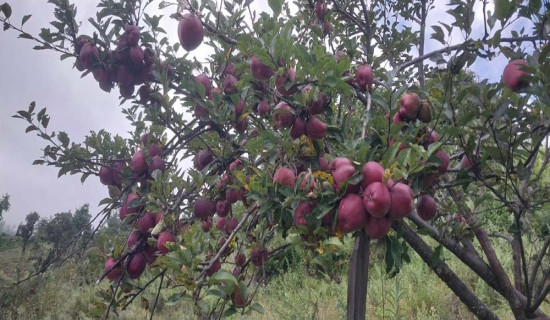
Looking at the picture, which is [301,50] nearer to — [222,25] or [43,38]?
[222,25]

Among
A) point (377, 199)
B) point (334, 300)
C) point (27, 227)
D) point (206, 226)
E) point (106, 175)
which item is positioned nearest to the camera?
point (377, 199)

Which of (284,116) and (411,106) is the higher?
(411,106)

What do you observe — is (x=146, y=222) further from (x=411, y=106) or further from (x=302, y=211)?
(x=411, y=106)

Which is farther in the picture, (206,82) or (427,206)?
(206,82)

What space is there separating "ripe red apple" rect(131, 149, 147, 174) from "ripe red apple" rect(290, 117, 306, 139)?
2.62 ft

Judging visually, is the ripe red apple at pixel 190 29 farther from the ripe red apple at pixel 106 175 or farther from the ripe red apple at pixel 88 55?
the ripe red apple at pixel 106 175

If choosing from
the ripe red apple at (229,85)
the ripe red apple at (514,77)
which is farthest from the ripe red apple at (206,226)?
the ripe red apple at (514,77)

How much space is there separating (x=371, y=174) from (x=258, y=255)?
0.81 meters

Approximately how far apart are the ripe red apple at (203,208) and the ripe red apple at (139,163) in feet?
0.88

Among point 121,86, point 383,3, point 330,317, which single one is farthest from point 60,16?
point 330,317

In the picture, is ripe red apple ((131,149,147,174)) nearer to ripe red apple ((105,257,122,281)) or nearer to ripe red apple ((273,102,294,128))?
ripe red apple ((105,257,122,281))

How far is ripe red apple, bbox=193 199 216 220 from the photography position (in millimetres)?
1691

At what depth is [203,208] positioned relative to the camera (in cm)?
169

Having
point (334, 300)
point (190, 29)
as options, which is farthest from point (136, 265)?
point (334, 300)
